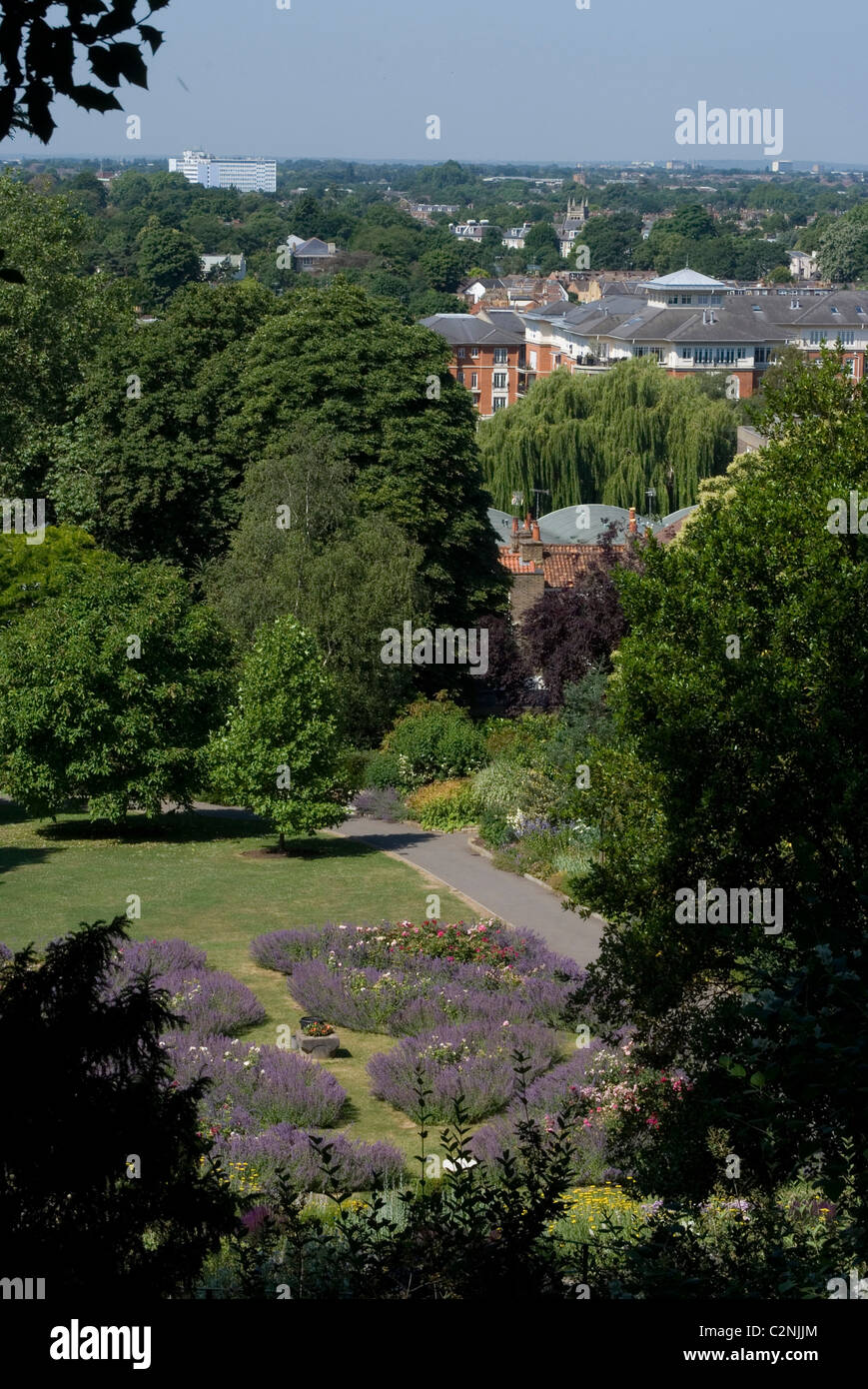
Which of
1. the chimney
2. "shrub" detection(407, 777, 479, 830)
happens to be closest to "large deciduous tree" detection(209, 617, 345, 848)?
"shrub" detection(407, 777, 479, 830)

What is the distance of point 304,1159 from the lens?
14297mm

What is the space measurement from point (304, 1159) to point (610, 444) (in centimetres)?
6319

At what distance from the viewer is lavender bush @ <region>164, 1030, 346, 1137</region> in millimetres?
15508

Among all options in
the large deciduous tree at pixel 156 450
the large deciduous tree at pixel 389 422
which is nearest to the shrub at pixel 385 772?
the large deciduous tree at pixel 389 422

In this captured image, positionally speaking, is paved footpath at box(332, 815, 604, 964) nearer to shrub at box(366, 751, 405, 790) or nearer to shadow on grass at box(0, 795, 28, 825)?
shrub at box(366, 751, 405, 790)

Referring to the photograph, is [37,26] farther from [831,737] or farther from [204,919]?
[204,919]

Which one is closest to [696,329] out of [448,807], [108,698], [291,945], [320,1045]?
[448,807]

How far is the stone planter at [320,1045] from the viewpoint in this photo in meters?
18.3

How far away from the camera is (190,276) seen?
14250cm

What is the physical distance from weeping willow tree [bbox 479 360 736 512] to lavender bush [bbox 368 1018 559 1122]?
55.1 metres

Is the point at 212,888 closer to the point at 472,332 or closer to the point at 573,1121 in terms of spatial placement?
the point at 573,1121

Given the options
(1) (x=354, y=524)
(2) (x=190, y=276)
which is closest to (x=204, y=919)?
(1) (x=354, y=524)

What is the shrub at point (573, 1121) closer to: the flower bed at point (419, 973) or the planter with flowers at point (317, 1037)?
the flower bed at point (419, 973)

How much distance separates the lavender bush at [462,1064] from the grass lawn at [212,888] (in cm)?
60
